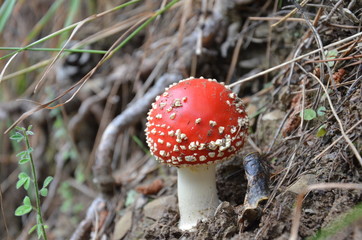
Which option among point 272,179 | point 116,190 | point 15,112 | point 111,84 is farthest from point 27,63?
point 272,179

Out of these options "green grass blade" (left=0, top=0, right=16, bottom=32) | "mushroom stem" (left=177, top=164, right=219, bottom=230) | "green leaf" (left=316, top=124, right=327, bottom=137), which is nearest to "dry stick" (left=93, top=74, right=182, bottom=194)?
"mushroom stem" (left=177, top=164, right=219, bottom=230)

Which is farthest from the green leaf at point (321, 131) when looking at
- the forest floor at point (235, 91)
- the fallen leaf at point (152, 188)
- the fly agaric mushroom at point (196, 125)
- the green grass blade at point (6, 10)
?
the green grass blade at point (6, 10)

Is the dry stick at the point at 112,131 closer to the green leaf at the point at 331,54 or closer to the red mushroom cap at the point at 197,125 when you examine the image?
the red mushroom cap at the point at 197,125

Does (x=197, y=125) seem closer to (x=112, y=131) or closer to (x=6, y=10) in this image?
(x=112, y=131)

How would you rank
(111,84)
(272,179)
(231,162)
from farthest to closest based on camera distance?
(111,84) < (231,162) < (272,179)

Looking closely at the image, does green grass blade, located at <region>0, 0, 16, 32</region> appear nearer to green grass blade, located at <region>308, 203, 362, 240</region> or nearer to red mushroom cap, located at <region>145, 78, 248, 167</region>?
red mushroom cap, located at <region>145, 78, 248, 167</region>

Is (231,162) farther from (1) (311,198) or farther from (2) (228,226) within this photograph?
(1) (311,198)

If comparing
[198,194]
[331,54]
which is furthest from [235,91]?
[198,194]
